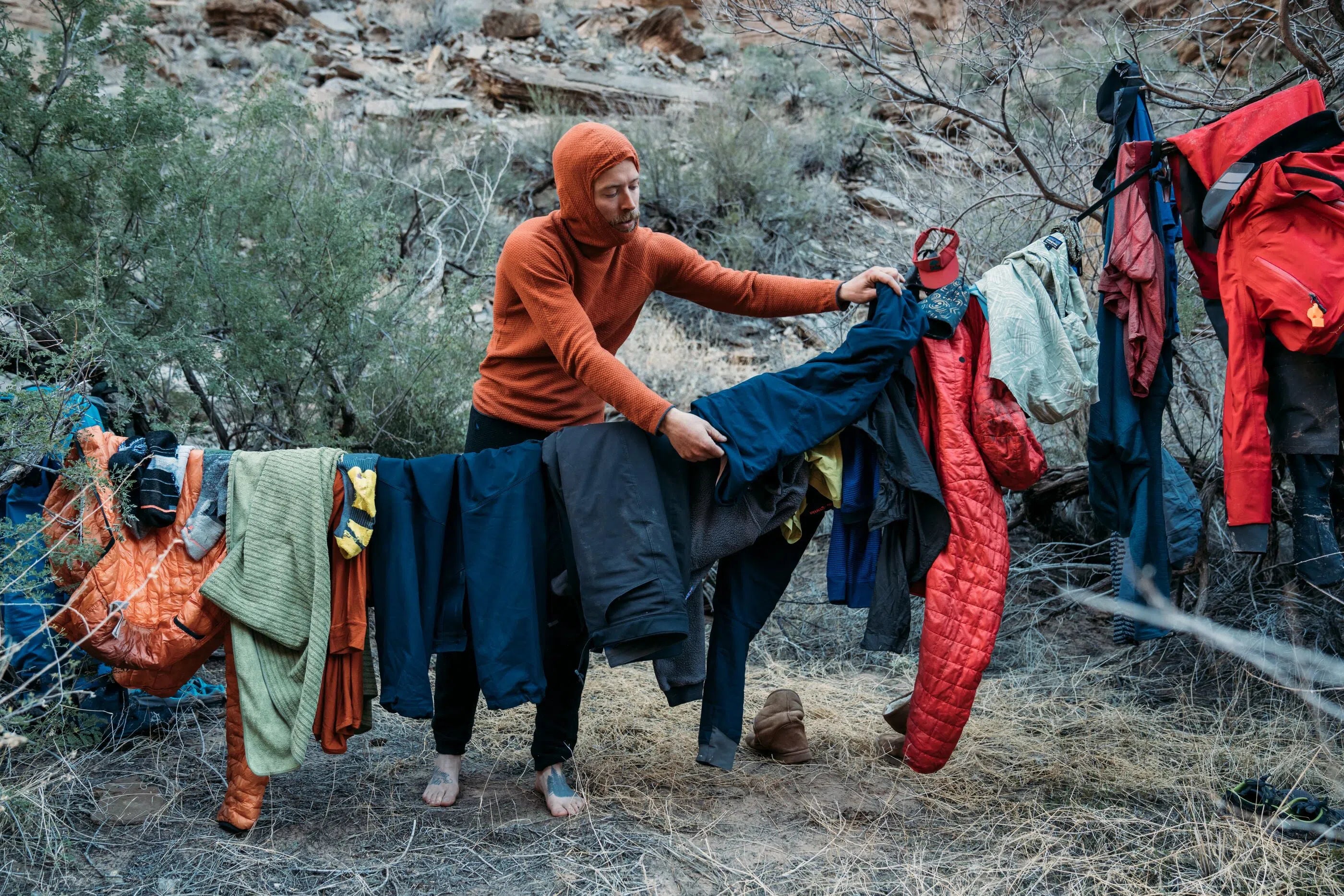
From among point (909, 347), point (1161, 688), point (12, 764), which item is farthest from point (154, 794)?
point (1161, 688)

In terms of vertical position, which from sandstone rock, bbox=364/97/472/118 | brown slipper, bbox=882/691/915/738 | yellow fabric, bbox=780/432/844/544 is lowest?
brown slipper, bbox=882/691/915/738

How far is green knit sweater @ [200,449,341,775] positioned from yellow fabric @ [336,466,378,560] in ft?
0.17

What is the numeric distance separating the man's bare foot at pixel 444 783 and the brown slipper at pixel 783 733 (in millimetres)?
984

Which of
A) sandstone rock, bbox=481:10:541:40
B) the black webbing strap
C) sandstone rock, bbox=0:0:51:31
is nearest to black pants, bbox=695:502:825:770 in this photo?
the black webbing strap

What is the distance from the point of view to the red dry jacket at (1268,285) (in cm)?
255

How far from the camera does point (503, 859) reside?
268 centimetres

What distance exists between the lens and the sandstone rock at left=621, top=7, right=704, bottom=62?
13.1m

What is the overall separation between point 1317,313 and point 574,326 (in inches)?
72.9

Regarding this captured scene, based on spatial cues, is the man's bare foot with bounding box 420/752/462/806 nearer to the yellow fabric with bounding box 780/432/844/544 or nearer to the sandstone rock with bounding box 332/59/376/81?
the yellow fabric with bounding box 780/432/844/544

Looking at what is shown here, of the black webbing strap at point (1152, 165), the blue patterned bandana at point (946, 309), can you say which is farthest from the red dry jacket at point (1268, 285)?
the blue patterned bandana at point (946, 309)

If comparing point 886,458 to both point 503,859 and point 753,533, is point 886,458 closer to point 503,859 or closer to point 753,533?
point 753,533

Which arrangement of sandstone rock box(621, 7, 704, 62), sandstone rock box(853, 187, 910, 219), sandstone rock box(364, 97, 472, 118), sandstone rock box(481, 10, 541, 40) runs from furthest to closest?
Result: sandstone rock box(621, 7, 704, 62) < sandstone rock box(481, 10, 541, 40) < sandstone rock box(364, 97, 472, 118) < sandstone rock box(853, 187, 910, 219)

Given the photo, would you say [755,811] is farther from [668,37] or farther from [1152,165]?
[668,37]

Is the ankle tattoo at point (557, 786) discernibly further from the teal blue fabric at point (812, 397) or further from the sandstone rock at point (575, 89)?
the sandstone rock at point (575, 89)
